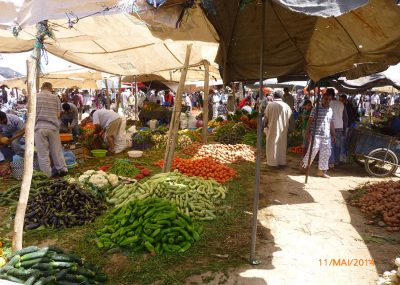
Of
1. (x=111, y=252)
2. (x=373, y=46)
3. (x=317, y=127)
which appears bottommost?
(x=111, y=252)

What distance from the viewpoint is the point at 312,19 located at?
4941mm

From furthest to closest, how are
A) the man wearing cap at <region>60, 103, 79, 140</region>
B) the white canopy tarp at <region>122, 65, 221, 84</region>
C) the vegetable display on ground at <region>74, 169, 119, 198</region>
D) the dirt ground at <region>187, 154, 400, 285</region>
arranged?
the white canopy tarp at <region>122, 65, 221, 84</region>
the man wearing cap at <region>60, 103, 79, 140</region>
the vegetable display on ground at <region>74, 169, 119, 198</region>
the dirt ground at <region>187, 154, 400, 285</region>

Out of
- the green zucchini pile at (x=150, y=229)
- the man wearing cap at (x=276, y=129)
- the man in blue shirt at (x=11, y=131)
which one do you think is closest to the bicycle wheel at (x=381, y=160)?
the man wearing cap at (x=276, y=129)

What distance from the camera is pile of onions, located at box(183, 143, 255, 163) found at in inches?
369

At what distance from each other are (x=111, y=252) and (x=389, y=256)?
3730 mm

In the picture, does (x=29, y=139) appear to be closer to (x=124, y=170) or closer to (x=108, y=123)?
(x=124, y=170)

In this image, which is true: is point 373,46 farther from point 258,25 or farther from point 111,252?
point 111,252

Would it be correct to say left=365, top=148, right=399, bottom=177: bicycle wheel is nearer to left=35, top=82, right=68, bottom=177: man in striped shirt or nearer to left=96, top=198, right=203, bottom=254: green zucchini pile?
left=96, top=198, right=203, bottom=254: green zucchini pile

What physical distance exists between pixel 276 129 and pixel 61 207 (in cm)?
571

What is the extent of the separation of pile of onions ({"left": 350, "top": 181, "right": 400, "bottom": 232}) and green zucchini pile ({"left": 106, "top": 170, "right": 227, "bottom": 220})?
2627 millimetres

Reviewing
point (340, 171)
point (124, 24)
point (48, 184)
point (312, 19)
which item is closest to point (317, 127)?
point (340, 171)

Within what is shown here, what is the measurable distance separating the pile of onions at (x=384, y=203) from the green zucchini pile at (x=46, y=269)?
14.8ft
